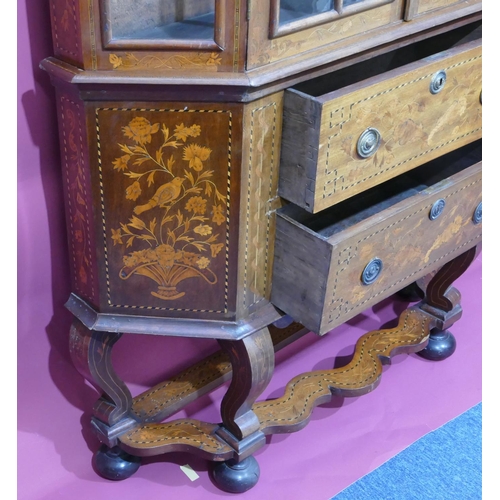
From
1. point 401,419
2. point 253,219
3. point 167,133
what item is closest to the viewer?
point 167,133

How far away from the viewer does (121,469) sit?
1597mm

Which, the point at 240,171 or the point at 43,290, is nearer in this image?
the point at 240,171

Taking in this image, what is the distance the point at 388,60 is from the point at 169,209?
65 centimetres

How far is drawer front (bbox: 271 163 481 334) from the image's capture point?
128 centimetres

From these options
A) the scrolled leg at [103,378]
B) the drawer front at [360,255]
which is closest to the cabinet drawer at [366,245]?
the drawer front at [360,255]

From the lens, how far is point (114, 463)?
159cm

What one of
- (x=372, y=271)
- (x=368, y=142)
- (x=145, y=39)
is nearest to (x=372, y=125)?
(x=368, y=142)

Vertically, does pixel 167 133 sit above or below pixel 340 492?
above

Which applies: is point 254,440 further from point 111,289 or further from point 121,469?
point 111,289

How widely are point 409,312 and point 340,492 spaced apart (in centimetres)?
54

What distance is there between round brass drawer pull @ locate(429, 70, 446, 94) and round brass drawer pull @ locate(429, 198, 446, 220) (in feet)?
0.76

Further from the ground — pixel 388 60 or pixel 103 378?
pixel 388 60

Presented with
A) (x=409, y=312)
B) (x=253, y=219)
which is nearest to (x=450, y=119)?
(x=253, y=219)

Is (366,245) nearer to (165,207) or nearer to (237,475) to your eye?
(165,207)
